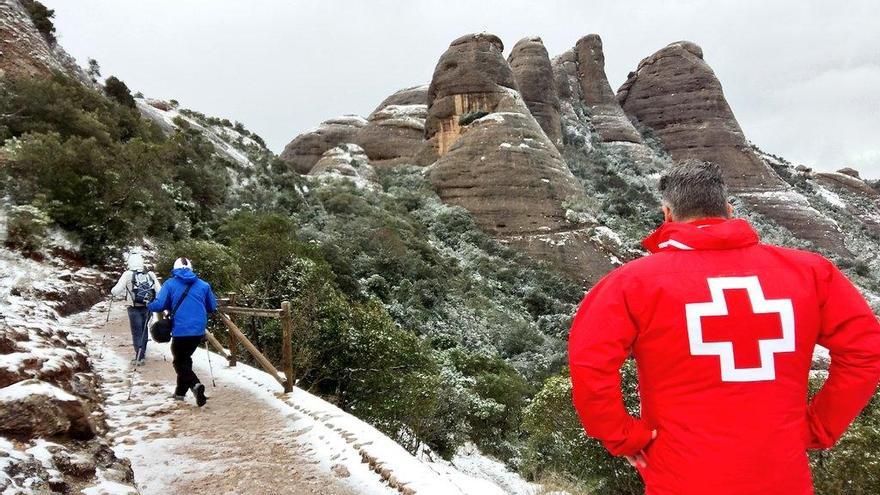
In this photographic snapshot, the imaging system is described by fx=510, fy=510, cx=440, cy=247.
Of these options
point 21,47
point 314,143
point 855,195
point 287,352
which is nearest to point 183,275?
point 287,352

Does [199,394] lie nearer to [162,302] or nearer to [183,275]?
[162,302]

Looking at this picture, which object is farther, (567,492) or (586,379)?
(567,492)

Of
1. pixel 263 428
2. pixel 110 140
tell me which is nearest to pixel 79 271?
pixel 110 140

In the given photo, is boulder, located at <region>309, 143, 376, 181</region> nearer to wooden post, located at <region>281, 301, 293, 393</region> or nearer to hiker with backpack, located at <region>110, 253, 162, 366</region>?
hiker with backpack, located at <region>110, 253, 162, 366</region>

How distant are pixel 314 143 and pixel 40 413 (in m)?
52.6

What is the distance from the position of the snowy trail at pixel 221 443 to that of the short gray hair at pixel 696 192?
11.0 feet

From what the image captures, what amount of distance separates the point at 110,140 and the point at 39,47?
30.5ft

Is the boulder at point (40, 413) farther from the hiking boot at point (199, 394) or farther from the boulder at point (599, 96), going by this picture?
the boulder at point (599, 96)

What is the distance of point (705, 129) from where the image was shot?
51.7 m

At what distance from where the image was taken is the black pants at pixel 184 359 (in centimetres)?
591

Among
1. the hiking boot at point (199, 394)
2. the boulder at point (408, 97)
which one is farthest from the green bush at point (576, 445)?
the boulder at point (408, 97)

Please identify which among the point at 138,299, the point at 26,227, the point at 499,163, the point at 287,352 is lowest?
the point at 287,352

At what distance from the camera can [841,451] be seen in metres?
6.87

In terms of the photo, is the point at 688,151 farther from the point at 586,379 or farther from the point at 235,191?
the point at 586,379
